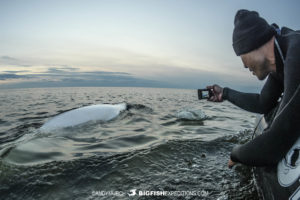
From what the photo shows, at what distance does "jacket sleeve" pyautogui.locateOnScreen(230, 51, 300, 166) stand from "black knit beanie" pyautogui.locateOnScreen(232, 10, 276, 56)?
17.9 inches

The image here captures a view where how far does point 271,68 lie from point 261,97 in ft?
4.21

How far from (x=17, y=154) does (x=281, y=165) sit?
13.5 feet

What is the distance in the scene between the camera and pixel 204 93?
3523 mm

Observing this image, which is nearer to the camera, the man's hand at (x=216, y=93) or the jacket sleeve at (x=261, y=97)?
the jacket sleeve at (x=261, y=97)

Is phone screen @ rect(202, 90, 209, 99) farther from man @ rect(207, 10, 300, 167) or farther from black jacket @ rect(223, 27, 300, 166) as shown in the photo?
black jacket @ rect(223, 27, 300, 166)

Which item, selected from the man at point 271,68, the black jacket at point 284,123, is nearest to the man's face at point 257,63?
the man at point 271,68

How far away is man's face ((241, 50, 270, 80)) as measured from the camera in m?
1.92

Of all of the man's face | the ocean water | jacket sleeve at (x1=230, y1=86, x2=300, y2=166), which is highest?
the man's face

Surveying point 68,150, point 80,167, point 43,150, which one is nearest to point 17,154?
point 43,150

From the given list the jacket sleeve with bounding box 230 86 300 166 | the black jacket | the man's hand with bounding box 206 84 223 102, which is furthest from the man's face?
the man's hand with bounding box 206 84 223 102

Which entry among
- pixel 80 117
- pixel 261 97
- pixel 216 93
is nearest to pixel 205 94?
pixel 216 93

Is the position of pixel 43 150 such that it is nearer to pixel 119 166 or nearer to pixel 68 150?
pixel 68 150

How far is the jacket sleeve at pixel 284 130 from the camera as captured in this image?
4.57 ft

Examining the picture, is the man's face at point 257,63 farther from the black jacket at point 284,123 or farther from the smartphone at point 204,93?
the smartphone at point 204,93
